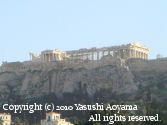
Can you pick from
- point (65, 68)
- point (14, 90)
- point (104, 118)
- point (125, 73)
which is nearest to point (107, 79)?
point (125, 73)

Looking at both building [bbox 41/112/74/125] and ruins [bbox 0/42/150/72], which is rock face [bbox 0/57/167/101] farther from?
building [bbox 41/112/74/125]

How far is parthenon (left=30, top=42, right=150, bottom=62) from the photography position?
6225 inches

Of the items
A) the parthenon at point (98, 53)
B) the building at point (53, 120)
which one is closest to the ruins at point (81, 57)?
the parthenon at point (98, 53)

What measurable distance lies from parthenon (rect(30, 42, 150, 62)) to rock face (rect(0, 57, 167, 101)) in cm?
523

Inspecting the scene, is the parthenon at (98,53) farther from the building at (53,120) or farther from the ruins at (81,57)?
the building at (53,120)

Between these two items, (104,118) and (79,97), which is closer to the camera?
(104,118)

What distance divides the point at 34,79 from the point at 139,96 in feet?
96.9

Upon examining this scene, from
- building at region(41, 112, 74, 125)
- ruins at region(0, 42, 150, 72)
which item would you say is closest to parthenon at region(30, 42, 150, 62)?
ruins at region(0, 42, 150, 72)

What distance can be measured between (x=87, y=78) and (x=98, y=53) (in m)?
12.9

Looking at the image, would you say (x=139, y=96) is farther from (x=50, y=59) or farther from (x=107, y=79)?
(x=50, y=59)

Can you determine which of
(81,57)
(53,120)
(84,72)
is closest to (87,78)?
(84,72)

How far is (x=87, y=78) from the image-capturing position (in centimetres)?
15075

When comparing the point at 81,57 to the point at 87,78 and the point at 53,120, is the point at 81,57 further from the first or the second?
the point at 53,120

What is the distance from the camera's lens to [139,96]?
13950 cm
